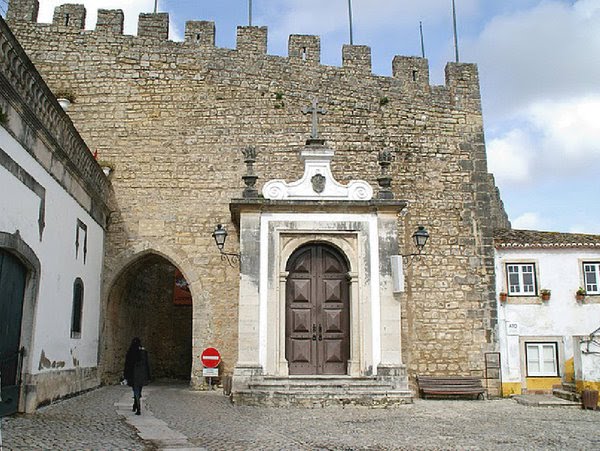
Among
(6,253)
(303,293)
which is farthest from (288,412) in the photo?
(6,253)

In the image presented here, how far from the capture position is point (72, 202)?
11.5 meters

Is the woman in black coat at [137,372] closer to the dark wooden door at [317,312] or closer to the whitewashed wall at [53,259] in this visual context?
the whitewashed wall at [53,259]

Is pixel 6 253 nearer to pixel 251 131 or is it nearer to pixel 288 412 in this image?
pixel 288 412

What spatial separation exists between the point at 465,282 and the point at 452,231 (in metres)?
1.29

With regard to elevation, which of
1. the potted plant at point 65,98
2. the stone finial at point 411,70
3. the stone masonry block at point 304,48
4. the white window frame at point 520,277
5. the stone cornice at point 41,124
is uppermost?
the stone masonry block at point 304,48

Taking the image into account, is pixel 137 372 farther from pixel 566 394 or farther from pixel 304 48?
pixel 304 48

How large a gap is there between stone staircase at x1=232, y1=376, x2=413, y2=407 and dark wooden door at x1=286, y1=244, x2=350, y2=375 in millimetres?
867

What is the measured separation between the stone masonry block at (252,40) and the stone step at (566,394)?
35.2ft

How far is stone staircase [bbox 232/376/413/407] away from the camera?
422 inches

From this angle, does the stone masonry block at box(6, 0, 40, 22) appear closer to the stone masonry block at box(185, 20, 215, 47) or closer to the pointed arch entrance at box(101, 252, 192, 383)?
the stone masonry block at box(185, 20, 215, 47)

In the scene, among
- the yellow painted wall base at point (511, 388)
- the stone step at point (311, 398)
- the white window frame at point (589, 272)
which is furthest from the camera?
the white window frame at point (589, 272)

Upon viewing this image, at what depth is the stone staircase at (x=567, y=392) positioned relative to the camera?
12.6 m

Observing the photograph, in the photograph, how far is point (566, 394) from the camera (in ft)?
42.5

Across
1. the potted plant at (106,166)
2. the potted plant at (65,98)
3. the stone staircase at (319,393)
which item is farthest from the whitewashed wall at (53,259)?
the potted plant at (65,98)
